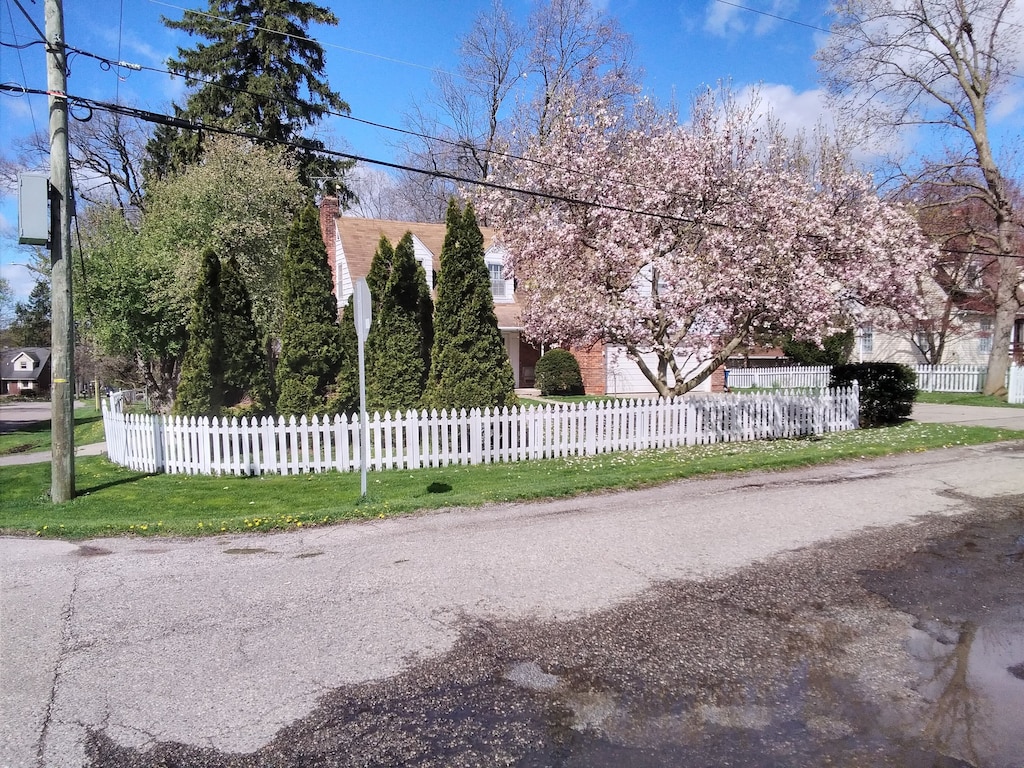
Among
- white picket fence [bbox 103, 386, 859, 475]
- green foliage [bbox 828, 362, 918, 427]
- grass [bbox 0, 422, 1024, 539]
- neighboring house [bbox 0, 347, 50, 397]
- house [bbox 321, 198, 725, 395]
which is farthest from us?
neighboring house [bbox 0, 347, 50, 397]

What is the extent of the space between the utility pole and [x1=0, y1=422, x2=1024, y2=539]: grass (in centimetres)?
68

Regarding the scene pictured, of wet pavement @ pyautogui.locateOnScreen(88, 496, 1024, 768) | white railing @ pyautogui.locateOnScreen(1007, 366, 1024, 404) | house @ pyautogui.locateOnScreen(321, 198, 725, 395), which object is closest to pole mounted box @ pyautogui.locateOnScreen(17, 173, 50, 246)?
wet pavement @ pyautogui.locateOnScreen(88, 496, 1024, 768)

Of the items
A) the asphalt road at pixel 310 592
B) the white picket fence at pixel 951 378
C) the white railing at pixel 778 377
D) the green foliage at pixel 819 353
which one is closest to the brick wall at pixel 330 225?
the white railing at pixel 778 377

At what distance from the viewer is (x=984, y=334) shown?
3406 centimetres

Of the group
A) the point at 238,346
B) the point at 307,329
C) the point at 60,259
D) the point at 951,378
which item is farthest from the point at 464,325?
the point at 951,378

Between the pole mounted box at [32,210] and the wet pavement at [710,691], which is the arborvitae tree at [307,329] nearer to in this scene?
the pole mounted box at [32,210]

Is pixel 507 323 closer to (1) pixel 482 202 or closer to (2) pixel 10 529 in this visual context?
(1) pixel 482 202

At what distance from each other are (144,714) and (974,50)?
98.1 feet

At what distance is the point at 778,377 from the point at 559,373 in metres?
13.6

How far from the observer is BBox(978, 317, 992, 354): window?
111 feet

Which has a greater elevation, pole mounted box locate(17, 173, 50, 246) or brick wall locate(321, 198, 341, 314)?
brick wall locate(321, 198, 341, 314)

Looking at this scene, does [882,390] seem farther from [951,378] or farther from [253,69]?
[253,69]

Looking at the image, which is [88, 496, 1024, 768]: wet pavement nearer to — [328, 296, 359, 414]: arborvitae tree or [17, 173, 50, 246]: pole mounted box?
[17, 173, 50, 246]: pole mounted box

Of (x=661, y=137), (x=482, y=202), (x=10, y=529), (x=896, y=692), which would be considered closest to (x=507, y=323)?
(x=482, y=202)
